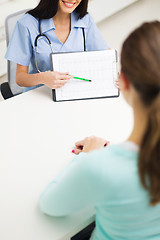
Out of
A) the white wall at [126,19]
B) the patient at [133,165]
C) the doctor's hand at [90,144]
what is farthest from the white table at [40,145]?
the white wall at [126,19]

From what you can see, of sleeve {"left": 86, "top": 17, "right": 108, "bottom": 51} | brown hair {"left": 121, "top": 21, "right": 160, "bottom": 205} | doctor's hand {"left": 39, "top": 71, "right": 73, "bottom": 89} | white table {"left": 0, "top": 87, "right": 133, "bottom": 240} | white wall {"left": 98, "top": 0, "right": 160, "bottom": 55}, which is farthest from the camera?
white wall {"left": 98, "top": 0, "right": 160, "bottom": 55}

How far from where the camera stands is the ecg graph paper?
1316 millimetres

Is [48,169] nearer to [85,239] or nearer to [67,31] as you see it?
[85,239]

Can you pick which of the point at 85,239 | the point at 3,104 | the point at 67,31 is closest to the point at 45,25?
the point at 67,31

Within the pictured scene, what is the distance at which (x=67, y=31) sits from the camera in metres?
1.57

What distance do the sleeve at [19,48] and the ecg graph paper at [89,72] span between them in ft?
0.78

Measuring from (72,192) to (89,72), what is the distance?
2.43ft

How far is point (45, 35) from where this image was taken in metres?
1.46

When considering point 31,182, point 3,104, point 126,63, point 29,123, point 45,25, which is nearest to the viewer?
point 126,63

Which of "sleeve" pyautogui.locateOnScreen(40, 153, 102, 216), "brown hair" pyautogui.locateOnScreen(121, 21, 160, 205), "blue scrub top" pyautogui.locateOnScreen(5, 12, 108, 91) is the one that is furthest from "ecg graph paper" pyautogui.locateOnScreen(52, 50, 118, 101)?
"brown hair" pyautogui.locateOnScreen(121, 21, 160, 205)

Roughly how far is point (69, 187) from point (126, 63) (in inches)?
11.1

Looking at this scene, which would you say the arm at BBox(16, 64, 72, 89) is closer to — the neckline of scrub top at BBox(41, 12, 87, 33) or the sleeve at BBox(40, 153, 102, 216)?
the neckline of scrub top at BBox(41, 12, 87, 33)

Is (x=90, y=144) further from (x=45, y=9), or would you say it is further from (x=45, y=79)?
(x=45, y=9)

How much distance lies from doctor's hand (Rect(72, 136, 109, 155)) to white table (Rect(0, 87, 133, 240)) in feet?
0.12
